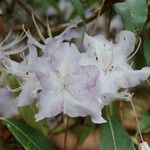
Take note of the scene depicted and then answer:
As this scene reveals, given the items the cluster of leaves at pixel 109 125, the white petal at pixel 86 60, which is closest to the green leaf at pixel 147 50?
the cluster of leaves at pixel 109 125

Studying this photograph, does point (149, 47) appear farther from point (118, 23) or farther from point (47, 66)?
point (118, 23)

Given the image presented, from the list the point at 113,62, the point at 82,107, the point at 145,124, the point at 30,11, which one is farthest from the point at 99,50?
the point at 30,11

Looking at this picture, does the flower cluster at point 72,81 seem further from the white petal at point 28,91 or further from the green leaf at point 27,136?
the green leaf at point 27,136

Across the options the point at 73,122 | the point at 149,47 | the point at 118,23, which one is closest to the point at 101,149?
the point at 149,47

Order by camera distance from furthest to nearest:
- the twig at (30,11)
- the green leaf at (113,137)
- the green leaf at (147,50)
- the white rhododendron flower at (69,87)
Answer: the twig at (30,11) < the green leaf at (147,50) < the green leaf at (113,137) < the white rhododendron flower at (69,87)

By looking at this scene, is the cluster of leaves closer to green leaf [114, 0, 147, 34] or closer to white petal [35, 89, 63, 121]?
green leaf [114, 0, 147, 34]
